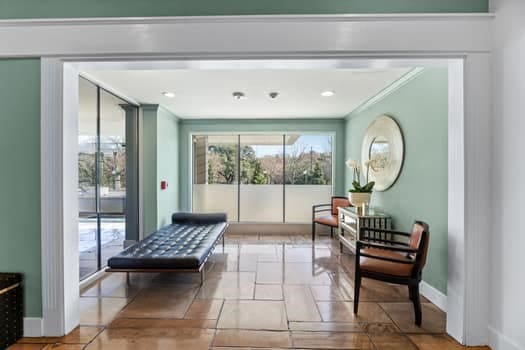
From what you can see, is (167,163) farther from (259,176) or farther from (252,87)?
(252,87)

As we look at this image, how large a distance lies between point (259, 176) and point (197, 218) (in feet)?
5.63

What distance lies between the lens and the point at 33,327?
2080mm

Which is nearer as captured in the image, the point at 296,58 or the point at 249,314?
the point at 296,58

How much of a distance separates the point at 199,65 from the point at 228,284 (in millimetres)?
2299

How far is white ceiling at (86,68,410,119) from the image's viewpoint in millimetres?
3092

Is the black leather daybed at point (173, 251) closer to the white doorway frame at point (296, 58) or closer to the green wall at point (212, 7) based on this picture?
the white doorway frame at point (296, 58)

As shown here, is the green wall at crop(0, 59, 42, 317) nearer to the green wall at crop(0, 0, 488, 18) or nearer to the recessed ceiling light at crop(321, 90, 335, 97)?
the green wall at crop(0, 0, 488, 18)

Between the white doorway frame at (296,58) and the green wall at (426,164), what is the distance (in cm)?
51

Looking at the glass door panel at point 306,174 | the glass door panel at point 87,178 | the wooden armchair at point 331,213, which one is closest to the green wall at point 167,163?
the glass door panel at point 87,178

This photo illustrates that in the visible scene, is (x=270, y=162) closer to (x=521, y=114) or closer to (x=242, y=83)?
(x=242, y=83)

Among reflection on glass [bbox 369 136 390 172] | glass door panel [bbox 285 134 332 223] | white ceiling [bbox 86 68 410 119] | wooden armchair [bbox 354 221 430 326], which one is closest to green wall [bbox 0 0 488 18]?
white ceiling [bbox 86 68 410 119]

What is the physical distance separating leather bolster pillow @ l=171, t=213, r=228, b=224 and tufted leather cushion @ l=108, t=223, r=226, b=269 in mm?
293

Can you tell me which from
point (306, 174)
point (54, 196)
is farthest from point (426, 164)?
point (54, 196)

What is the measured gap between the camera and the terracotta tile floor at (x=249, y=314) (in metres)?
2.04
